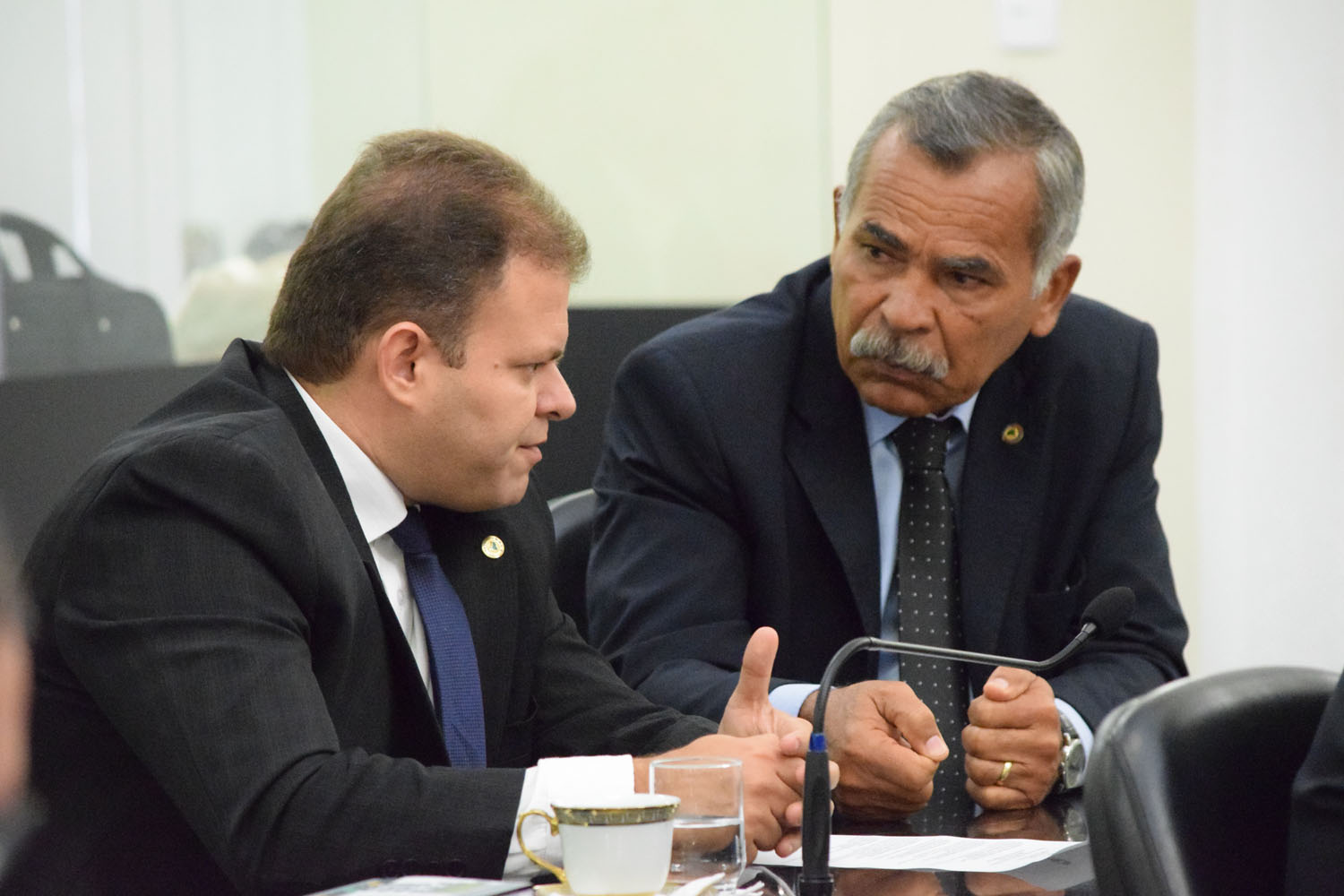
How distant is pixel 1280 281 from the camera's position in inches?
138

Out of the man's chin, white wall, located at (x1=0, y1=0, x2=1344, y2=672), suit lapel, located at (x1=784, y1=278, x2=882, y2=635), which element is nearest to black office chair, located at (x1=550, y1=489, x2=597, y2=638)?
suit lapel, located at (x1=784, y1=278, x2=882, y2=635)

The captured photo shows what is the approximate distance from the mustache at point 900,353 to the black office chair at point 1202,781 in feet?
2.56

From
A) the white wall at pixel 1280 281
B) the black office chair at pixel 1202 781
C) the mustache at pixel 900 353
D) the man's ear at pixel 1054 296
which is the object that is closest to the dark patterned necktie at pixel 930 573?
the mustache at pixel 900 353

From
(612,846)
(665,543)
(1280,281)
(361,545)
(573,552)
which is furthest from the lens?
(1280,281)

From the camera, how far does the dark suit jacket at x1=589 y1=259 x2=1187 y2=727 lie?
2061 mm

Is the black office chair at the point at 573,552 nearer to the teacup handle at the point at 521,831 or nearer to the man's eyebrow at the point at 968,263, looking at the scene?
the man's eyebrow at the point at 968,263

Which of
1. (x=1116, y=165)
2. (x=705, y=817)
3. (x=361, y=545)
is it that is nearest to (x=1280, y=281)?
(x=1116, y=165)

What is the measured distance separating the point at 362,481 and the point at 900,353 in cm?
80

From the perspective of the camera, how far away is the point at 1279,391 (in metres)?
3.53

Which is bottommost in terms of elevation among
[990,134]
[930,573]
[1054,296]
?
[930,573]

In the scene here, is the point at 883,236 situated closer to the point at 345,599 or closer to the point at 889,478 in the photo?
the point at 889,478

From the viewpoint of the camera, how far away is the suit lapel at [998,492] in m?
2.08

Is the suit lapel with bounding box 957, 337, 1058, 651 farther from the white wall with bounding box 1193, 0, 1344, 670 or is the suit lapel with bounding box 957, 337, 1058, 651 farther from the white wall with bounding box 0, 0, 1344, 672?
the white wall with bounding box 1193, 0, 1344, 670

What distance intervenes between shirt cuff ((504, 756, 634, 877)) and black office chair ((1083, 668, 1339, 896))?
15.0 inches
